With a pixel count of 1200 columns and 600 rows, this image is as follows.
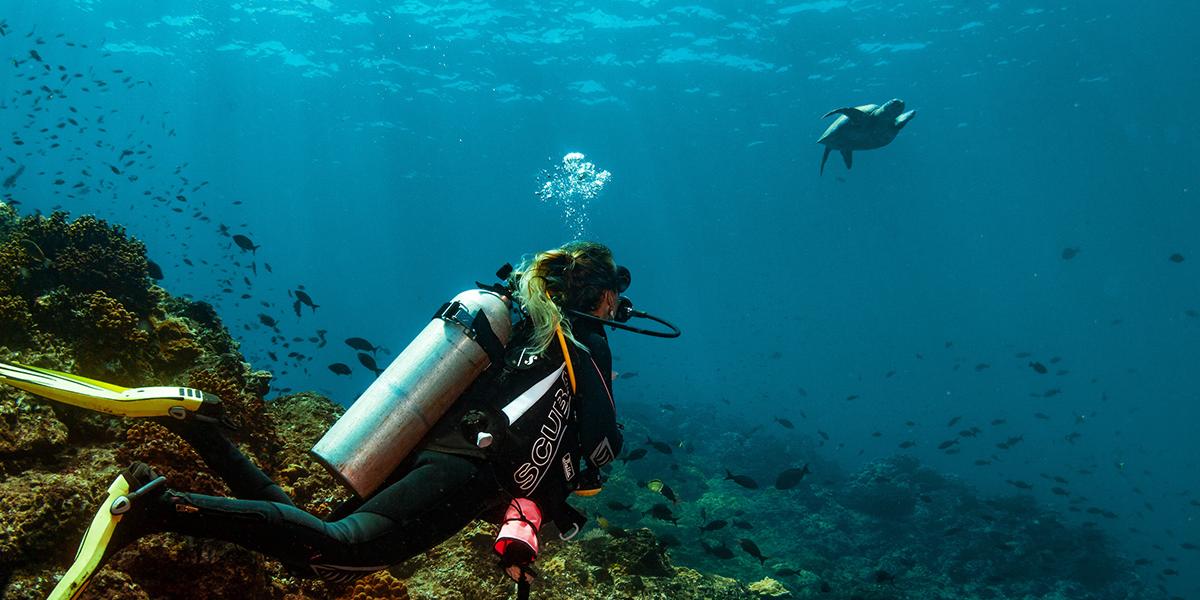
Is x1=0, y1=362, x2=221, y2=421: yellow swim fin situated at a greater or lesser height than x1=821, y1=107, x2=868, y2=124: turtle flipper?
lesser

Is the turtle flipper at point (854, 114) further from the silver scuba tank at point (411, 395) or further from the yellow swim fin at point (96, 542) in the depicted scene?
the yellow swim fin at point (96, 542)

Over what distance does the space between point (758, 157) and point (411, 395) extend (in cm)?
5619

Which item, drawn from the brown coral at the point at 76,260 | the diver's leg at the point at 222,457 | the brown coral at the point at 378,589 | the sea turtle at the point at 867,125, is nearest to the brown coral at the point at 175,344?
the brown coral at the point at 76,260

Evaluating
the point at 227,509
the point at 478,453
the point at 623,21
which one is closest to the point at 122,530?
the point at 227,509

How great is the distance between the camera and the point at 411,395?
3090mm

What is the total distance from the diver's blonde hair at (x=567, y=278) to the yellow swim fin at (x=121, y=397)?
161 centimetres

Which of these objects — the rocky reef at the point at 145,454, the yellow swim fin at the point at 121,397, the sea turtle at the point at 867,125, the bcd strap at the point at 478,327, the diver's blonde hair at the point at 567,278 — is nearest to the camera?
the yellow swim fin at the point at 121,397

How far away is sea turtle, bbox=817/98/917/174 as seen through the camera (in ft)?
58.1

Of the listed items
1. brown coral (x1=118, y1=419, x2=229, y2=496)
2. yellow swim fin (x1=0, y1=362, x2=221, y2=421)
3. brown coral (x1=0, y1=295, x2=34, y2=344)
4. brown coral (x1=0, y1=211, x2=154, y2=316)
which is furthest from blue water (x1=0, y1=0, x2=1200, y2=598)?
yellow swim fin (x1=0, y1=362, x2=221, y2=421)

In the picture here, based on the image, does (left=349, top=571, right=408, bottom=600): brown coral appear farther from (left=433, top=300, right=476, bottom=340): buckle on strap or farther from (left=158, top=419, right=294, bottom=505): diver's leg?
(left=433, top=300, right=476, bottom=340): buckle on strap

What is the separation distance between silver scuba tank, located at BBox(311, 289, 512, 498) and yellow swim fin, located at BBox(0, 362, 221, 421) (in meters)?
0.64

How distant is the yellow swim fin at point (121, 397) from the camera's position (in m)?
2.40

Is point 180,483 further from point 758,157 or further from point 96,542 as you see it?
point 758,157

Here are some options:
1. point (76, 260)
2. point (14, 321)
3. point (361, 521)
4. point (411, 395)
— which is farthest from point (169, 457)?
point (76, 260)
